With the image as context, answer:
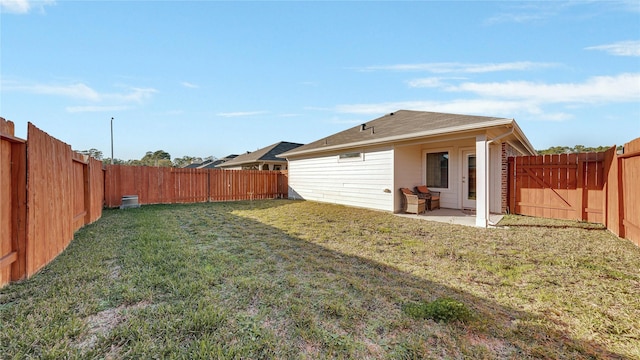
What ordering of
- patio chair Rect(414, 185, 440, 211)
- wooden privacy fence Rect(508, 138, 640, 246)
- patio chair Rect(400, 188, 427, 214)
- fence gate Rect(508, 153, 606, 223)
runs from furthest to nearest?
patio chair Rect(414, 185, 440, 211) < patio chair Rect(400, 188, 427, 214) < fence gate Rect(508, 153, 606, 223) < wooden privacy fence Rect(508, 138, 640, 246)

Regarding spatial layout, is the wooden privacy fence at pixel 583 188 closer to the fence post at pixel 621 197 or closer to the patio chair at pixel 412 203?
the fence post at pixel 621 197

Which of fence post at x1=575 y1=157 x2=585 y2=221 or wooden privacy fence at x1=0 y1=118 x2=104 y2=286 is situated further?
fence post at x1=575 y1=157 x2=585 y2=221

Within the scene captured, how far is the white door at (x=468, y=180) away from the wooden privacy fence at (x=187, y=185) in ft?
30.4

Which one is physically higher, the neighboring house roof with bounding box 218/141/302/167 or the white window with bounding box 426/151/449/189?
the neighboring house roof with bounding box 218/141/302/167

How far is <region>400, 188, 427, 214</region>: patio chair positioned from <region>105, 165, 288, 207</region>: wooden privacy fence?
794 cm

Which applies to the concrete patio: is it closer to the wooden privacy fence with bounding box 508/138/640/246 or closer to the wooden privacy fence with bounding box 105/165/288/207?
the wooden privacy fence with bounding box 508/138/640/246

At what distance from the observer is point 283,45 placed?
945 centimetres

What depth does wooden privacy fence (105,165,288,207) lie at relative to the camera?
10.1 m

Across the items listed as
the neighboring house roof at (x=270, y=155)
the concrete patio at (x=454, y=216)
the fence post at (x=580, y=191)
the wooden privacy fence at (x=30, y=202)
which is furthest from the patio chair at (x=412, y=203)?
the neighboring house roof at (x=270, y=155)

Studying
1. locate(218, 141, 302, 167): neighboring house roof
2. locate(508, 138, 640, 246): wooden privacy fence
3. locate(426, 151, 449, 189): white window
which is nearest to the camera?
locate(508, 138, 640, 246): wooden privacy fence

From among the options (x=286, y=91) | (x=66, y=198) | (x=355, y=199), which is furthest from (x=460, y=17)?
(x=66, y=198)

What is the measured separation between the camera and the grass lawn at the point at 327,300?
1.86 meters

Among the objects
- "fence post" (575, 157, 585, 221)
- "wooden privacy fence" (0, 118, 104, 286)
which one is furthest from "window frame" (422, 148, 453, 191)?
"wooden privacy fence" (0, 118, 104, 286)

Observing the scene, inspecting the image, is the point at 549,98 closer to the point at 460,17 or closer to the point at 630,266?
the point at 460,17
